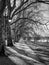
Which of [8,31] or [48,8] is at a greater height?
[48,8]

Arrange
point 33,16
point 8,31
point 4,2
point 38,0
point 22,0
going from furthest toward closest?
1. point 33,16
2. point 8,31
3. point 22,0
4. point 38,0
5. point 4,2

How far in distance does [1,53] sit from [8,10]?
8.87 meters

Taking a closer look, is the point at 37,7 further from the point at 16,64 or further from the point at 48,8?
the point at 16,64

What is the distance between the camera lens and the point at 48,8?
28.6m

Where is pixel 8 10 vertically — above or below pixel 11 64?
above

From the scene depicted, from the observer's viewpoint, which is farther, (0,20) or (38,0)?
(38,0)

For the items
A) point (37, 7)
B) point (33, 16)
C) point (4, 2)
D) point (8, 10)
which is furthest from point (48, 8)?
point (4, 2)

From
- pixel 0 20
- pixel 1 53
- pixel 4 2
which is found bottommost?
pixel 1 53

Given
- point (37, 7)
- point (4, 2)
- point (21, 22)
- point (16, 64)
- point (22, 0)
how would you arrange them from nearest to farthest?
point (16, 64), point (4, 2), point (22, 0), point (37, 7), point (21, 22)

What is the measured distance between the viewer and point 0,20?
39.7 ft

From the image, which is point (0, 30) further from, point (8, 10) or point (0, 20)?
point (8, 10)

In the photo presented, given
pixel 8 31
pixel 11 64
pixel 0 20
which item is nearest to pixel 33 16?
pixel 8 31

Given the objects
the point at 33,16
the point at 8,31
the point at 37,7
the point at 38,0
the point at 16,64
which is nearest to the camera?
the point at 16,64

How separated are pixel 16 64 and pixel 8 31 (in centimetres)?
1387
